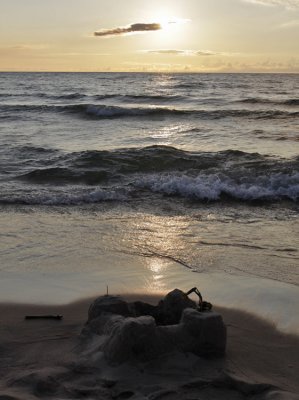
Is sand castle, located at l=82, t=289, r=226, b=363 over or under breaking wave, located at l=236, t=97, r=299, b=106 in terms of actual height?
under

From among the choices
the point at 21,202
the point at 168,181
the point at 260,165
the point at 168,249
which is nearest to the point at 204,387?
the point at 168,249

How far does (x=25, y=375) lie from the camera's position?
10.3ft

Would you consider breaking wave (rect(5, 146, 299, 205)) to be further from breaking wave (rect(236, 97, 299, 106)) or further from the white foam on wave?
breaking wave (rect(236, 97, 299, 106))

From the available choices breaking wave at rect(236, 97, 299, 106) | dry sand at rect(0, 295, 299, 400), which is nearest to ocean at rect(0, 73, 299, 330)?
dry sand at rect(0, 295, 299, 400)

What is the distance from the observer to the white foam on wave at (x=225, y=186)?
971 centimetres

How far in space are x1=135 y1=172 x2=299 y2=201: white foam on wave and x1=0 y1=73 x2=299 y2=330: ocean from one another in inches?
0.9

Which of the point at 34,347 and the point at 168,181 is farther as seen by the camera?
the point at 168,181

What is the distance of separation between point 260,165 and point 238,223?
16.4 ft

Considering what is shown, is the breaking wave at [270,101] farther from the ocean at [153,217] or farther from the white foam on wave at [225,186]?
the white foam on wave at [225,186]

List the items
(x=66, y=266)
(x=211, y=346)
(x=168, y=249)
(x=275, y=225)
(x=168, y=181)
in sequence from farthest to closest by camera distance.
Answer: (x=168, y=181) → (x=275, y=225) → (x=168, y=249) → (x=66, y=266) → (x=211, y=346)

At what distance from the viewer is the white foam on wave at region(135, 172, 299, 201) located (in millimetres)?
9711

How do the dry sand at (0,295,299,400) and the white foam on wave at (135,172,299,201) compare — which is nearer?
the dry sand at (0,295,299,400)

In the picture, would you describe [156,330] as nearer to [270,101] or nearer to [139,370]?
[139,370]

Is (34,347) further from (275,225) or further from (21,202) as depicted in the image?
(21,202)
